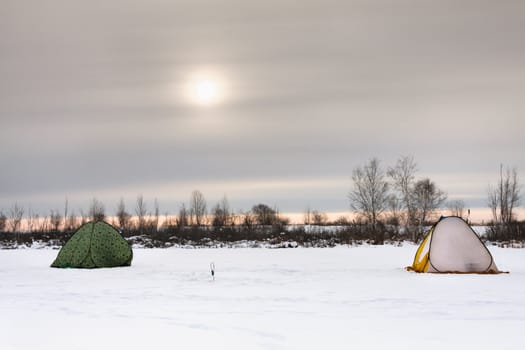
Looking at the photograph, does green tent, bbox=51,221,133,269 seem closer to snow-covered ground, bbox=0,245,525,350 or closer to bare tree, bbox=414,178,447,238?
snow-covered ground, bbox=0,245,525,350

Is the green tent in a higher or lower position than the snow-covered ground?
higher

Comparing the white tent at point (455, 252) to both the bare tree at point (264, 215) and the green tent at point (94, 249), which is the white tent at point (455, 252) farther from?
the bare tree at point (264, 215)

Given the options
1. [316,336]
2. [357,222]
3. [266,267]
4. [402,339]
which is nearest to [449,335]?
[402,339]

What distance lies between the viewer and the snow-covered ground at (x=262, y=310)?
7137 millimetres

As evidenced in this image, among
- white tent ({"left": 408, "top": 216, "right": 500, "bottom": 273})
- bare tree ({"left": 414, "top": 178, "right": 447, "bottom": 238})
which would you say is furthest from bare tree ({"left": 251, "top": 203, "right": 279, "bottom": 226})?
white tent ({"left": 408, "top": 216, "right": 500, "bottom": 273})

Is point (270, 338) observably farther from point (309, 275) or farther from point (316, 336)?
point (309, 275)

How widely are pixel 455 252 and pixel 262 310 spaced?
831 centimetres

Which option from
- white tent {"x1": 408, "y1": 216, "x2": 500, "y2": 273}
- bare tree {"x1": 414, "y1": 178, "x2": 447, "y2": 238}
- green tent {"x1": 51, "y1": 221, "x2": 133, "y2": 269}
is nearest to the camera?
white tent {"x1": 408, "y1": 216, "x2": 500, "y2": 273}

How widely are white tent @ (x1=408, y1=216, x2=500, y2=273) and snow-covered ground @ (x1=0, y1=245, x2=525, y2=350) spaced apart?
0.67m

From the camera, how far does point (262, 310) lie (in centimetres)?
956

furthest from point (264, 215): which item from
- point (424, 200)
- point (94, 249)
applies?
point (94, 249)

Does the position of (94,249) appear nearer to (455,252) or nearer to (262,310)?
(262,310)

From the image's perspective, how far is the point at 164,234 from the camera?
48219mm

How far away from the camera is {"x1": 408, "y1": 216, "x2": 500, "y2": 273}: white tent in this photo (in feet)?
51.5
